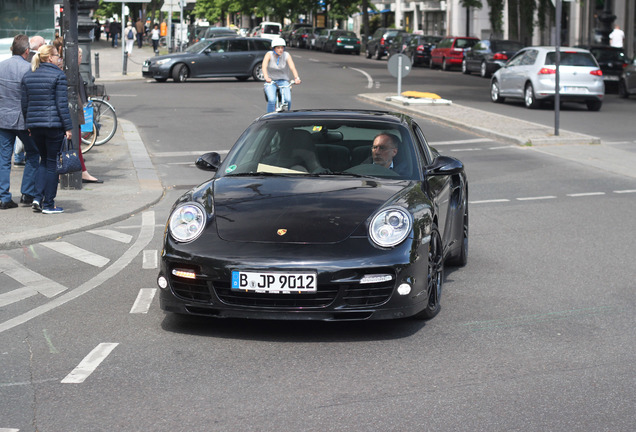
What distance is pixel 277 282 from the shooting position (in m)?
5.96

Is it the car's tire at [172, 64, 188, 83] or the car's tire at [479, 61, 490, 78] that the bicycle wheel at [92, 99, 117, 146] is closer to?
the car's tire at [172, 64, 188, 83]

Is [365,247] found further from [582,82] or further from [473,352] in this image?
[582,82]

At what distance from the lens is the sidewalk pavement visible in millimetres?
10525

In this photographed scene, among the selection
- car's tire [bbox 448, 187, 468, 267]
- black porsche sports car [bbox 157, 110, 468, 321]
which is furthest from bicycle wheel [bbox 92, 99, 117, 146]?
black porsche sports car [bbox 157, 110, 468, 321]

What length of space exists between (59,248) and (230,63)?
28918mm

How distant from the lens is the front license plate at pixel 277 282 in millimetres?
5949

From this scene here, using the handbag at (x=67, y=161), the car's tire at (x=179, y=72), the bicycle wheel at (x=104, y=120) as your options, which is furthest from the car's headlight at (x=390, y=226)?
the car's tire at (x=179, y=72)

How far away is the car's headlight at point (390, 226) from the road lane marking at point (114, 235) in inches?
163

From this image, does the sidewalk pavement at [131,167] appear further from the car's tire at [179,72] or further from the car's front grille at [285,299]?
the car's tire at [179,72]

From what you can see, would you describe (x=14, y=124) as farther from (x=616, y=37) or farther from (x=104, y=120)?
(x=616, y=37)

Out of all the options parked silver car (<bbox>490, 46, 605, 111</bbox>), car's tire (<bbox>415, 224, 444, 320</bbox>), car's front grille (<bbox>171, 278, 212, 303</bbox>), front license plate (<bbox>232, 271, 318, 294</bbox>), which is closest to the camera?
front license plate (<bbox>232, 271, 318, 294</bbox>)

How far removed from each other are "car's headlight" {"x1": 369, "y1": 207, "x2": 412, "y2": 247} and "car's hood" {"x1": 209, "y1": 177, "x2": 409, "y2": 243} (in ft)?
0.28

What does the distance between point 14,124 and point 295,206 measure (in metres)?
6.01

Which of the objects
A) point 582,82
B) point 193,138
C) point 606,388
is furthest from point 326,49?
point 606,388
